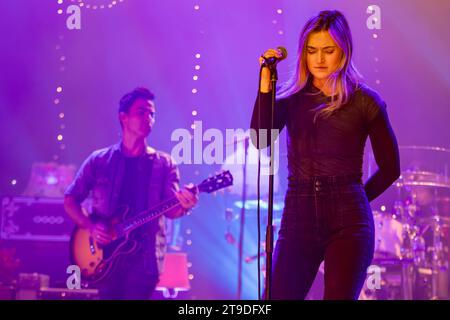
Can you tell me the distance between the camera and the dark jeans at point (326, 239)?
2.42 metres

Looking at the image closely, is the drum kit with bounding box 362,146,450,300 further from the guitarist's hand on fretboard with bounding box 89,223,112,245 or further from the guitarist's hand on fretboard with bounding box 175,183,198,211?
the guitarist's hand on fretboard with bounding box 89,223,112,245

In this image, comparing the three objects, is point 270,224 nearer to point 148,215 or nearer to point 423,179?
point 148,215

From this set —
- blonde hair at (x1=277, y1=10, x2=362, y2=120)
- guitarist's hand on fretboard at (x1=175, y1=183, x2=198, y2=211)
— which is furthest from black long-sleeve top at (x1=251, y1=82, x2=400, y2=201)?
guitarist's hand on fretboard at (x1=175, y1=183, x2=198, y2=211)

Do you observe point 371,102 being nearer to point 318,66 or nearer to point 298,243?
point 318,66

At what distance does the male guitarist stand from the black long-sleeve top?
223cm

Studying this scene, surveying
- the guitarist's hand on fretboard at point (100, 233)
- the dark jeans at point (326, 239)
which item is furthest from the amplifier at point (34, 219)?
the dark jeans at point (326, 239)

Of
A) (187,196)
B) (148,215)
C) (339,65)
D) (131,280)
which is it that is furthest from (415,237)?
(339,65)

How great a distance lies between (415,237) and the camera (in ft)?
17.7

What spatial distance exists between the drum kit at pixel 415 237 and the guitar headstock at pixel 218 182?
4.81 feet

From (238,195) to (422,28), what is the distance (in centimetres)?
205

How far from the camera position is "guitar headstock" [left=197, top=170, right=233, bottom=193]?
4.73 meters

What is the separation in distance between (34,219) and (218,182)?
1.67 metres

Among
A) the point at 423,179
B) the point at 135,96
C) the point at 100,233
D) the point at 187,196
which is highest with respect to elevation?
the point at 135,96

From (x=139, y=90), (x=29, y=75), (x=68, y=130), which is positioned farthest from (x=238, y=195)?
(x=29, y=75)
